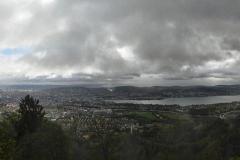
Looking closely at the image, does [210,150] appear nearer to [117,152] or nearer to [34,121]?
[117,152]

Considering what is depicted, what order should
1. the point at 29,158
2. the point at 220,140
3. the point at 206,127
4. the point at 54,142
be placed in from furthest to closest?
the point at 206,127
the point at 220,140
the point at 54,142
the point at 29,158

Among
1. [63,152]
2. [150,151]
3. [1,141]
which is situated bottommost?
[150,151]

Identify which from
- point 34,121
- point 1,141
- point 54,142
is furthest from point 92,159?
point 1,141

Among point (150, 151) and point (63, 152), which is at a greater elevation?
point (63, 152)

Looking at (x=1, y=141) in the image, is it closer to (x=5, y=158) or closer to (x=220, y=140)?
(x=5, y=158)

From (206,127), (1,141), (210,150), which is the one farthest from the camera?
(206,127)

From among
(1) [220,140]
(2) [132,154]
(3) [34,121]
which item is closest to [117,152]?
(2) [132,154]

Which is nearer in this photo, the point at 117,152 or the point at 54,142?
the point at 54,142

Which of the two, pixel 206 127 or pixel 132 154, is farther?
pixel 206 127

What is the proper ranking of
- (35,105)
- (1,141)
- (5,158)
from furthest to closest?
(35,105)
(1,141)
(5,158)
